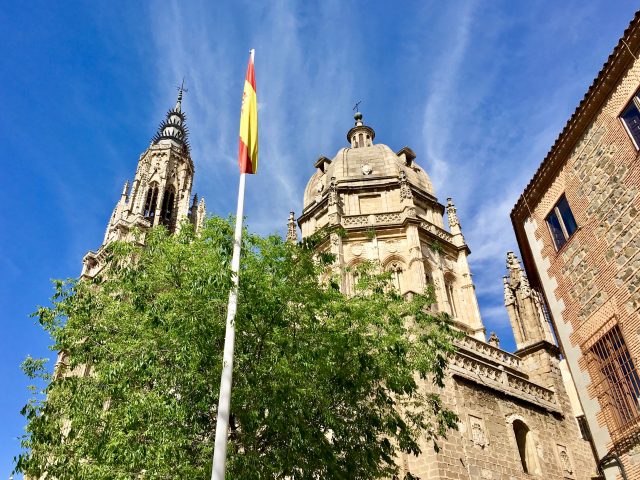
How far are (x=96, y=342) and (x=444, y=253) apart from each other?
801 inches

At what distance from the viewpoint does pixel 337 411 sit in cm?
1033

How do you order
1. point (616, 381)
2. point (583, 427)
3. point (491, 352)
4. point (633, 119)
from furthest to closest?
1. point (491, 352)
2. point (583, 427)
3. point (633, 119)
4. point (616, 381)

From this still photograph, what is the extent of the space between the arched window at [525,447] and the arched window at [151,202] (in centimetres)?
4110

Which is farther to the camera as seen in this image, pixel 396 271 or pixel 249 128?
pixel 396 271

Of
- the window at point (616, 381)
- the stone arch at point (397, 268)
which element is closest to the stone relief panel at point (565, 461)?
the window at point (616, 381)

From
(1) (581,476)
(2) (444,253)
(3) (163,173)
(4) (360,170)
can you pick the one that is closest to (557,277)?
(1) (581,476)

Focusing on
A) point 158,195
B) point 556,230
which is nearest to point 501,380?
point 556,230

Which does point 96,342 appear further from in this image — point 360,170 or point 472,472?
point 360,170

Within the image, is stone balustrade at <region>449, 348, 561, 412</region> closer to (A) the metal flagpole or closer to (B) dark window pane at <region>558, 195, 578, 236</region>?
(B) dark window pane at <region>558, 195, 578, 236</region>

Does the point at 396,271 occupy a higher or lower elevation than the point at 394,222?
lower

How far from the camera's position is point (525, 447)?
17.8m

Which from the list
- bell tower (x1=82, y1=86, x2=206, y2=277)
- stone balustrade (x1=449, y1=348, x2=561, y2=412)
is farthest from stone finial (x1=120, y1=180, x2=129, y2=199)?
stone balustrade (x1=449, y1=348, x2=561, y2=412)

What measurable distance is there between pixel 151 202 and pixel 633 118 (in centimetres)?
4802

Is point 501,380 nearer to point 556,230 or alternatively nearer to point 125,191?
point 556,230
